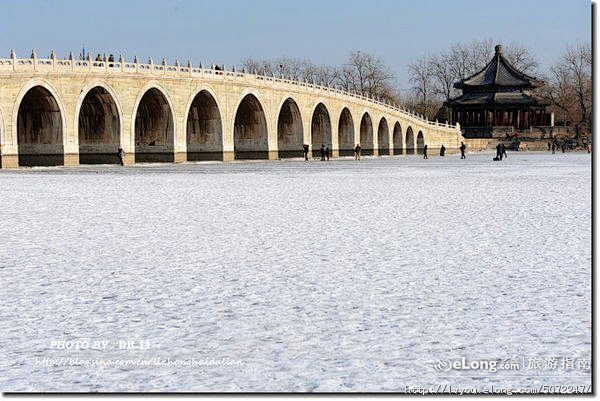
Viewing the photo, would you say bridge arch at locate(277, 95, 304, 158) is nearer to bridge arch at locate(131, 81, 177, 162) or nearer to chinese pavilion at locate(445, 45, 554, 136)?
bridge arch at locate(131, 81, 177, 162)

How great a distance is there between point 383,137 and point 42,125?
4468cm

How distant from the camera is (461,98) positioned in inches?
3681

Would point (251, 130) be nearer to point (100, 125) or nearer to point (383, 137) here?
point (100, 125)

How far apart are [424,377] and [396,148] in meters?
79.4

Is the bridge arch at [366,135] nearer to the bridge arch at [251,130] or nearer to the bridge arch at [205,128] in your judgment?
the bridge arch at [251,130]

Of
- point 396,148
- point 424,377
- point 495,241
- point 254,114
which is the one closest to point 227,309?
point 424,377

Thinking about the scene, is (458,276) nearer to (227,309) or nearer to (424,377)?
(227,309)

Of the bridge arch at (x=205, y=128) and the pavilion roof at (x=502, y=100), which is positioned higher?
the pavilion roof at (x=502, y=100)

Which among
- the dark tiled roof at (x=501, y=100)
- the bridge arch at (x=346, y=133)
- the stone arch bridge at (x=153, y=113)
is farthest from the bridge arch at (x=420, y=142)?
the stone arch bridge at (x=153, y=113)

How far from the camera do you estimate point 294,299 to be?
6.38m

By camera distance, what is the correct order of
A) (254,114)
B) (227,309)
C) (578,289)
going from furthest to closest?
(254,114) → (578,289) → (227,309)

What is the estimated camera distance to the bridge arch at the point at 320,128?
6812 centimetres

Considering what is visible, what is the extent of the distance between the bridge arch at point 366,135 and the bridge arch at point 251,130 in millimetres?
19235

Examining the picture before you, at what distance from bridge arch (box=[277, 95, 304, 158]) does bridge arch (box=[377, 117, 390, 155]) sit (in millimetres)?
16687
